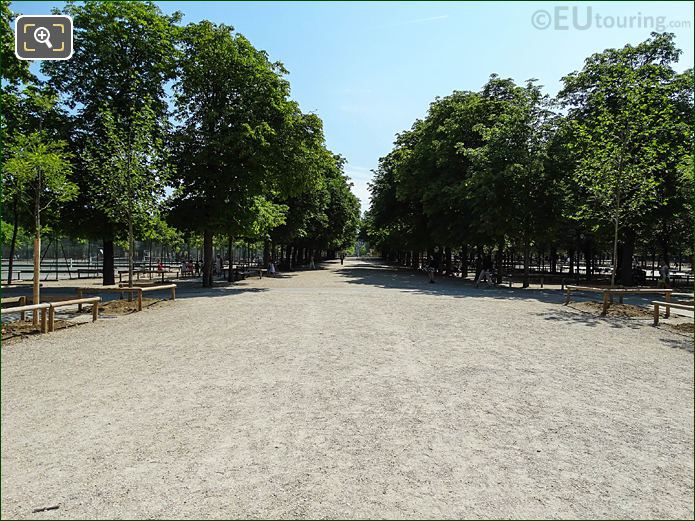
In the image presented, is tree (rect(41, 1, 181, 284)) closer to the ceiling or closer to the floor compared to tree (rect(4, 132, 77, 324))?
closer to the ceiling

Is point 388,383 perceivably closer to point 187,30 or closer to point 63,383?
point 63,383

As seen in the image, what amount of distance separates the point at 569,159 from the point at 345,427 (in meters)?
23.9

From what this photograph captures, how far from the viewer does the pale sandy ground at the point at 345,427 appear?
11.9 ft

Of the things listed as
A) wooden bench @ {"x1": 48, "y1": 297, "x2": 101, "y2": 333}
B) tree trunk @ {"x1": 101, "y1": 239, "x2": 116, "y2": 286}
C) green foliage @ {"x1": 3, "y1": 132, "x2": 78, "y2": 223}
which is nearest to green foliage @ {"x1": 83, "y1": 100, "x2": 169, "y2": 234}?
green foliage @ {"x1": 3, "y1": 132, "x2": 78, "y2": 223}

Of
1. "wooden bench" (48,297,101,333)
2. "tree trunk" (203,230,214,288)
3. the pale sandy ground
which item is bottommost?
the pale sandy ground

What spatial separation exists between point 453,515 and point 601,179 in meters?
17.5

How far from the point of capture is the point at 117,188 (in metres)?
16.3

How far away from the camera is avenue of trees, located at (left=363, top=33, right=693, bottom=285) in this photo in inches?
686

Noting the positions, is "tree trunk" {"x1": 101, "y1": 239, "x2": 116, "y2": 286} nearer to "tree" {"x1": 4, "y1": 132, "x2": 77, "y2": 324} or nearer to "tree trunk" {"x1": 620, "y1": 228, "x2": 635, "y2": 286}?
"tree" {"x1": 4, "y1": 132, "x2": 77, "y2": 324}

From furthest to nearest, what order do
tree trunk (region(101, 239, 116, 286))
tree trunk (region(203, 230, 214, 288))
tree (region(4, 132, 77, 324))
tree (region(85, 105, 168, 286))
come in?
1. tree trunk (region(203, 230, 214, 288))
2. tree trunk (region(101, 239, 116, 286))
3. tree (region(85, 105, 168, 286))
4. tree (region(4, 132, 77, 324))

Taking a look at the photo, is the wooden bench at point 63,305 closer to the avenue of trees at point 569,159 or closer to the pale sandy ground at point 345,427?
the pale sandy ground at point 345,427

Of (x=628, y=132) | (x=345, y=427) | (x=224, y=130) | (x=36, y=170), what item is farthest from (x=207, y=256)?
(x=345, y=427)

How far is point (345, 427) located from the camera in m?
5.07

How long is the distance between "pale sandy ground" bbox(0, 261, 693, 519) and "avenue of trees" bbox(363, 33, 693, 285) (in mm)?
9977
